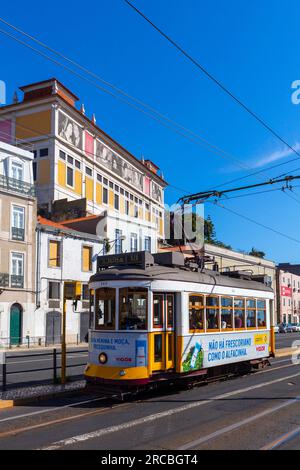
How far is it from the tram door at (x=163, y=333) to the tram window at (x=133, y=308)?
0.30m

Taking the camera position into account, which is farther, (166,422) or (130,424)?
(166,422)

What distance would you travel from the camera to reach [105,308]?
12094 millimetres

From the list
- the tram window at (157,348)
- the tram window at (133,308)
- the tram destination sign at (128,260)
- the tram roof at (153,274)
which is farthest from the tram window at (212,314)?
the tram window at (133,308)

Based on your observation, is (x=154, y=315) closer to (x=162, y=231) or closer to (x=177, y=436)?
(x=177, y=436)

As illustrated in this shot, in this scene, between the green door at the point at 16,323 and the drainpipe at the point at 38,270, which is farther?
the drainpipe at the point at 38,270

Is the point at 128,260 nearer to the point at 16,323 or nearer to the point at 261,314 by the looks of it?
the point at 261,314

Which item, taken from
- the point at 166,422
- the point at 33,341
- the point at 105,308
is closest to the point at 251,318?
the point at 105,308

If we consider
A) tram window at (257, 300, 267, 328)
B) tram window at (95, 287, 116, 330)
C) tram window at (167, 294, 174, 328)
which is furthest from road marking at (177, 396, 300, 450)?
tram window at (257, 300, 267, 328)

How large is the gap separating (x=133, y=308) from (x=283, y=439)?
4.78 m

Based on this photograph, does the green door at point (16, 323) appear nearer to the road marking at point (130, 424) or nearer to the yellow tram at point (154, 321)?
the yellow tram at point (154, 321)

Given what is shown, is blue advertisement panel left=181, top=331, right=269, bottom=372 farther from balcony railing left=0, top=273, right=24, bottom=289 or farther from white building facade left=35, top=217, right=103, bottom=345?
balcony railing left=0, top=273, right=24, bottom=289

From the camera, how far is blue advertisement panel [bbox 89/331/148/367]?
1131 cm

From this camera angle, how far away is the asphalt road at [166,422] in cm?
769

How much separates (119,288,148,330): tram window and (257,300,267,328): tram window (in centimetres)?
636
